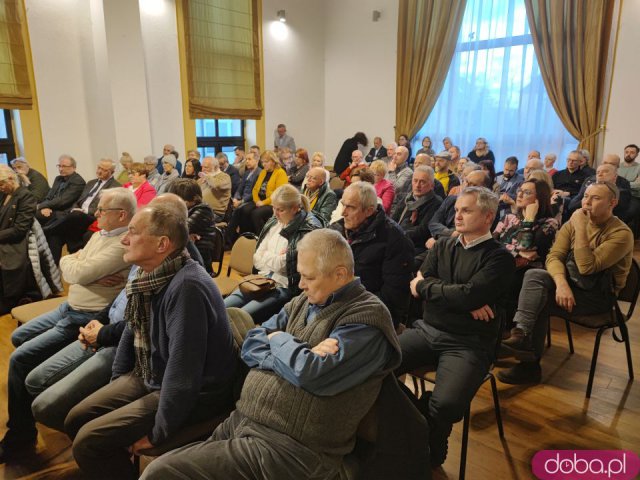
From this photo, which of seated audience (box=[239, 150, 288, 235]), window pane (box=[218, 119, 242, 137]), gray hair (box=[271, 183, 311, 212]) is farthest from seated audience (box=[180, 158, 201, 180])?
gray hair (box=[271, 183, 311, 212])

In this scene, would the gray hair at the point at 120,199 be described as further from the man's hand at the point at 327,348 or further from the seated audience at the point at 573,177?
the seated audience at the point at 573,177

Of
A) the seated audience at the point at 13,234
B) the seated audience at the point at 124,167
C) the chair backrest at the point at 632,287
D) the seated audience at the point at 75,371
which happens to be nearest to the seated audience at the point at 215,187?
the seated audience at the point at 124,167

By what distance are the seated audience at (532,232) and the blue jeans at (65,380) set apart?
87.8 inches

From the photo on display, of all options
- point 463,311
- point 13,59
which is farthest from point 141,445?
point 13,59

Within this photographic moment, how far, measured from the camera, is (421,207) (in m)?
3.60

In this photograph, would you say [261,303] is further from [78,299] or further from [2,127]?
[2,127]

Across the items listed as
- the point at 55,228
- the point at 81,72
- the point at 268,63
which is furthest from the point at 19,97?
the point at 268,63

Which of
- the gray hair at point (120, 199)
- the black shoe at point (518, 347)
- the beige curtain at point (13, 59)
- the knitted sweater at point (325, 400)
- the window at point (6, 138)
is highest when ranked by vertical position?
the beige curtain at point (13, 59)

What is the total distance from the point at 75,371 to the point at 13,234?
2.16 m

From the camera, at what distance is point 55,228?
14.7ft

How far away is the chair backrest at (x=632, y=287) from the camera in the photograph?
2348 millimetres

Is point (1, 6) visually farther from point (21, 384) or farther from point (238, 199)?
point (21, 384)

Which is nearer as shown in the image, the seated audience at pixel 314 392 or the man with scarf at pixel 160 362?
the seated audience at pixel 314 392

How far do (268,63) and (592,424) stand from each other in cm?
873
